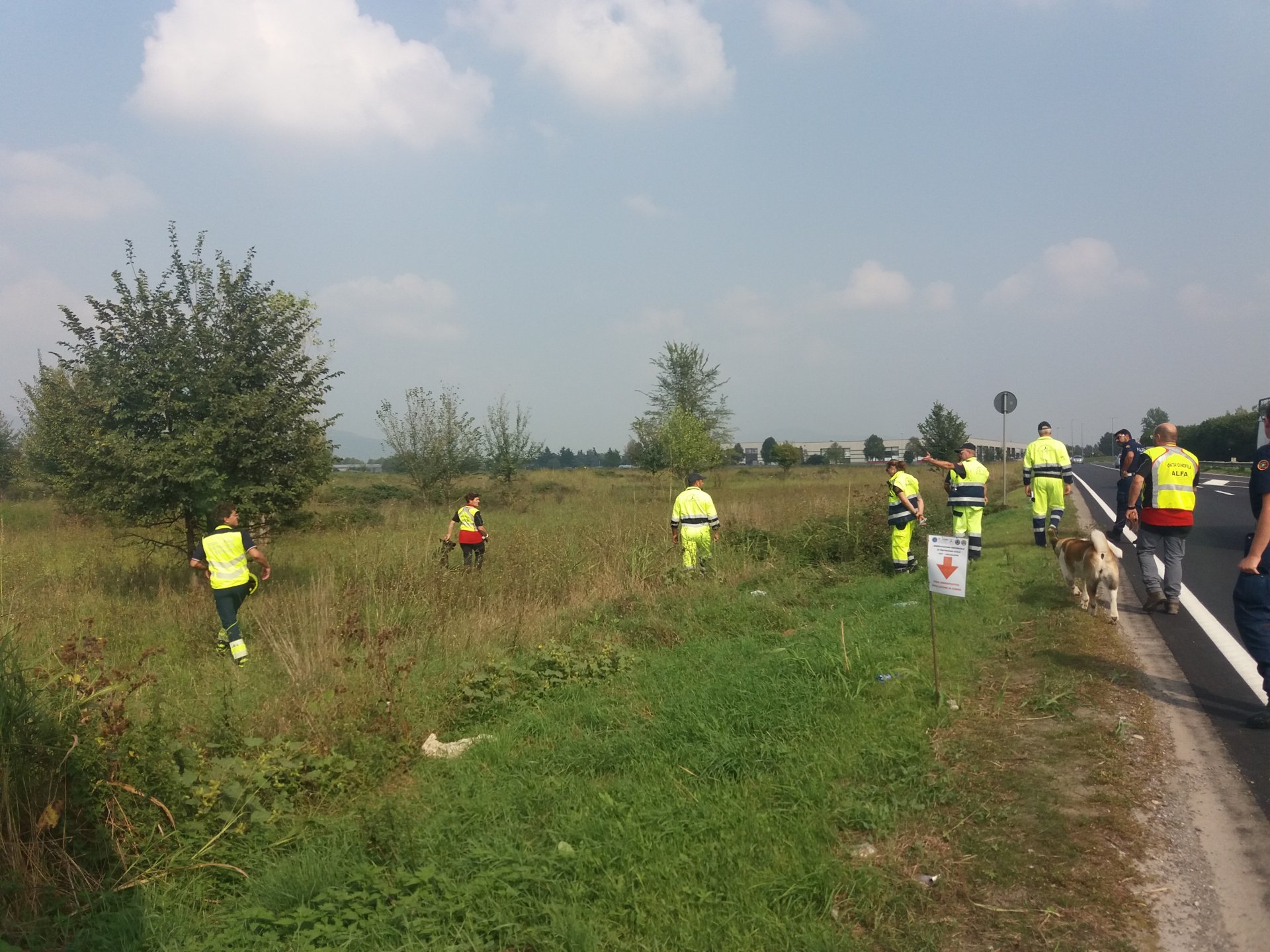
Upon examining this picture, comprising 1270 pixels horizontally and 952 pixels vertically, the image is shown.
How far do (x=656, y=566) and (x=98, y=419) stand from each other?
25.4 feet

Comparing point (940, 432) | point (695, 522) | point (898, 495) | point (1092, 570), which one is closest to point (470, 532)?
point (695, 522)

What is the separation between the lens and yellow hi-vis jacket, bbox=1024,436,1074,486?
12250 millimetres

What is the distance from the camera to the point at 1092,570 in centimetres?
762

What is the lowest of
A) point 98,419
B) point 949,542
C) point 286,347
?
point 949,542

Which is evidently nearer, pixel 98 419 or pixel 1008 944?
pixel 1008 944

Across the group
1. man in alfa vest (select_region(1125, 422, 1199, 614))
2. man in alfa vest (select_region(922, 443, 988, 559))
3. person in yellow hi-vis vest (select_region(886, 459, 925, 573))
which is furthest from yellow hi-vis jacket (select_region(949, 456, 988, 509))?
man in alfa vest (select_region(1125, 422, 1199, 614))

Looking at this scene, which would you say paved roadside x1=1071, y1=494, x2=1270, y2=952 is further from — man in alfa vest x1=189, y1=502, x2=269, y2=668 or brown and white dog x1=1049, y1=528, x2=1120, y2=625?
man in alfa vest x1=189, y1=502, x2=269, y2=668

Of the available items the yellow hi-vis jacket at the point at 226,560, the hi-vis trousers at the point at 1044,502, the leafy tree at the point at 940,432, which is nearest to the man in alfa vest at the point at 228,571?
the yellow hi-vis jacket at the point at 226,560

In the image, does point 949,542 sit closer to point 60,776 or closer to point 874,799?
point 874,799

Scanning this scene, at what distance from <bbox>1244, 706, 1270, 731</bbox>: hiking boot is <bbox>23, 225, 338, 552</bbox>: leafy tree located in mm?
11028

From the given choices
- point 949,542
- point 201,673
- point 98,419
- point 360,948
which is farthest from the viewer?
point 98,419

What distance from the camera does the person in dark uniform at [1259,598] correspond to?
16.3 feet

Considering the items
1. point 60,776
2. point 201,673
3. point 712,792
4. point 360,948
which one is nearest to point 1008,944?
point 712,792

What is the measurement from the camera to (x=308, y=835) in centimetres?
436
